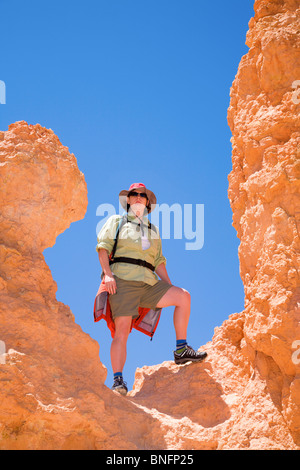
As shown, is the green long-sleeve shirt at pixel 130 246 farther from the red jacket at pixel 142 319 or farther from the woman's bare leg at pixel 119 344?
the woman's bare leg at pixel 119 344

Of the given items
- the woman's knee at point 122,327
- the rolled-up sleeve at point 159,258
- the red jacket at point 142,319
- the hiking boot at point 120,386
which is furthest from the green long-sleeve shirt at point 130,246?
Answer: the hiking boot at point 120,386

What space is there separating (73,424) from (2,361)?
666 millimetres

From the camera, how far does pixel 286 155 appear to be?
4.30m

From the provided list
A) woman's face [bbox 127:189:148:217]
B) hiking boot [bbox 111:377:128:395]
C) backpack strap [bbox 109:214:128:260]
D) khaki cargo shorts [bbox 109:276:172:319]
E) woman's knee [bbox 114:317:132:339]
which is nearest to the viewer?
hiking boot [bbox 111:377:128:395]

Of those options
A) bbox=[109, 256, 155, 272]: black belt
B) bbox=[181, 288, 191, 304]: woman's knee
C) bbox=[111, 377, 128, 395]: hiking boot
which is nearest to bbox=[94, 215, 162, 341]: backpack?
bbox=[109, 256, 155, 272]: black belt

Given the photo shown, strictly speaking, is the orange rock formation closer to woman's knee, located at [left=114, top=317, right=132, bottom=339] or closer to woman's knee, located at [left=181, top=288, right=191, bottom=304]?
woman's knee, located at [left=114, top=317, right=132, bottom=339]

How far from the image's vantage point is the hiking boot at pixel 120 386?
441 centimetres

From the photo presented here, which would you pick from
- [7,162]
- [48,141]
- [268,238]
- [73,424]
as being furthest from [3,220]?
[268,238]

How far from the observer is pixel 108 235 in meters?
5.00

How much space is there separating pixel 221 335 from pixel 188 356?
0.57m

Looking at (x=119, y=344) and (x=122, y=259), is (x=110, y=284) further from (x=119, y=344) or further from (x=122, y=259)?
(x=119, y=344)

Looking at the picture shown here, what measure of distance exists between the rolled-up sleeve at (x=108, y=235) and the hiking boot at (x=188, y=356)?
3.80ft

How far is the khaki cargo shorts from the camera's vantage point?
473 cm

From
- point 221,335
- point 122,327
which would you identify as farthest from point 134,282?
point 221,335
